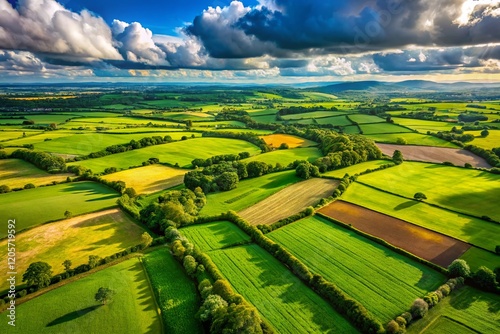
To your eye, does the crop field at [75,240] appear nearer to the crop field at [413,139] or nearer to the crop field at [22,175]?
the crop field at [22,175]

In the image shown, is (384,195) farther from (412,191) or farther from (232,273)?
(232,273)

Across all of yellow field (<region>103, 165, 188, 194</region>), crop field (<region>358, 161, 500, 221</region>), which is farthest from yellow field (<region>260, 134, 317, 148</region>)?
yellow field (<region>103, 165, 188, 194</region>)

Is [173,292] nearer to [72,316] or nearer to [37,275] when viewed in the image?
[72,316]

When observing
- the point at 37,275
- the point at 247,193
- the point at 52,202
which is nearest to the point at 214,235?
the point at 247,193

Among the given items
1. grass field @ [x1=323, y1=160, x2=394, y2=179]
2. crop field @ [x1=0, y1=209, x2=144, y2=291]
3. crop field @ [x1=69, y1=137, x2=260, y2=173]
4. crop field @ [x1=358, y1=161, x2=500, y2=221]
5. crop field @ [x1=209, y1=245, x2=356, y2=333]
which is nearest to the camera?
crop field @ [x1=209, y1=245, x2=356, y2=333]

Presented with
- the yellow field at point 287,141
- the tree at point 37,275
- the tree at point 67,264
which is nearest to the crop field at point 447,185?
the yellow field at point 287,141

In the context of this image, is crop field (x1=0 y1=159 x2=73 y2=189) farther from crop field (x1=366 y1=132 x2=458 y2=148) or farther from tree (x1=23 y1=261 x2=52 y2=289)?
crop field (x1=366 y1=132 x2=458 y2=148)

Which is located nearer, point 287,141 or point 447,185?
point 447,185
